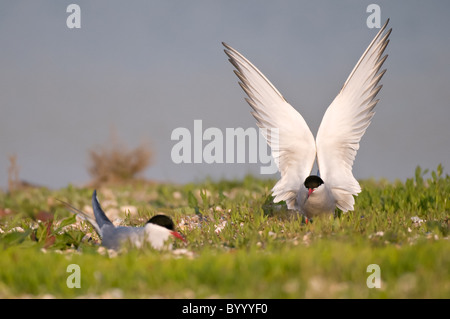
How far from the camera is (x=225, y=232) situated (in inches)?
266

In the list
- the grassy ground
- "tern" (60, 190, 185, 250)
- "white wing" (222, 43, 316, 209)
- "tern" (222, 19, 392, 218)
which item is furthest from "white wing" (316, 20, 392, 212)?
"tern" (60, 190, 185, 250)

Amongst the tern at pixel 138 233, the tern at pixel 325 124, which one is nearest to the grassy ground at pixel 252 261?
the tern at pixel 138 233

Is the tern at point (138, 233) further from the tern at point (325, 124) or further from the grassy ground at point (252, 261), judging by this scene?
the tern at point (325, 124)

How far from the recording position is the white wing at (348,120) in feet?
23.4

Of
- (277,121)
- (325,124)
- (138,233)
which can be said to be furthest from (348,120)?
(138,233)

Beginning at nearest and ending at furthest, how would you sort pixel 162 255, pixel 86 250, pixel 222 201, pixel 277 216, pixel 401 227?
pixel 162 255 < pixel 86 250 < pixel 401 227 < pixel 277 216 < pixel 222 201

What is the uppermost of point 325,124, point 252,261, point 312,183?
point 325,124

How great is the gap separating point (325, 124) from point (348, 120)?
0.33 meters

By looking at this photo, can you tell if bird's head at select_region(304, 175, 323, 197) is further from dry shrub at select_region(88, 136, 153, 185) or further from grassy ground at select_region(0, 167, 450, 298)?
dry shrub at select_region(88, 136, 153, 185)

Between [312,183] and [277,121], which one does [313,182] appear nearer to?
[312,183]

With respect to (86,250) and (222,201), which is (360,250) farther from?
(222,201)

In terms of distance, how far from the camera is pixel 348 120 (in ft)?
23.5

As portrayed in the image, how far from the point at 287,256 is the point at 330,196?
2631 millimetres
